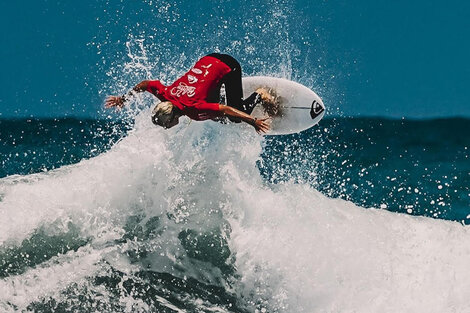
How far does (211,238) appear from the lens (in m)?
5.52

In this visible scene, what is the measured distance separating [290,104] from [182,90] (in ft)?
4.28

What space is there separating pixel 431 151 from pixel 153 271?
4.90 metres

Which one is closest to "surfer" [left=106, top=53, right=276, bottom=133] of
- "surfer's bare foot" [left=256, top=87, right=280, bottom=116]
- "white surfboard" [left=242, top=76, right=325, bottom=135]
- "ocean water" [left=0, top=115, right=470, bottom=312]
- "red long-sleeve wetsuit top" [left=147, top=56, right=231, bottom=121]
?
"red long-sleeve wetsuit top" [left=147, top=56, right=231, bottom=121]

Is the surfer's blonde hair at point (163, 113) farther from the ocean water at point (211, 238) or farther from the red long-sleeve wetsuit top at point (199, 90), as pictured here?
the ocean water at point (211, 238)

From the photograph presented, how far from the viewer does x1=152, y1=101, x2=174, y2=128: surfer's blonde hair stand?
16.0 feet

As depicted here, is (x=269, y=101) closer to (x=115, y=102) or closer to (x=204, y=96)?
(x=204, y=96)

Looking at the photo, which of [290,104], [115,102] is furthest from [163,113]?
[290,104]

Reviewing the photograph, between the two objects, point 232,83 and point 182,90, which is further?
point 232,83

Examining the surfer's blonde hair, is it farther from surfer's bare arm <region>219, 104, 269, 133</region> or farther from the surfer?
surfer's bare arm <region>219, 104, 269, 133</region>

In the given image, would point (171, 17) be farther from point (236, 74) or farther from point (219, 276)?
point (219, 276)

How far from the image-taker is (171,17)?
8562 millimetres

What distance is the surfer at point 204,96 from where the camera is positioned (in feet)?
16.2

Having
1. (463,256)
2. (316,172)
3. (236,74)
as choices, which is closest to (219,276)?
(236,74)

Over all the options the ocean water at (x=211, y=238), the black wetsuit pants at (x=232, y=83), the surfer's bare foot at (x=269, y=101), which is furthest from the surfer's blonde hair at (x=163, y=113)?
the surfer's bare foot at (x=269, y=101)
